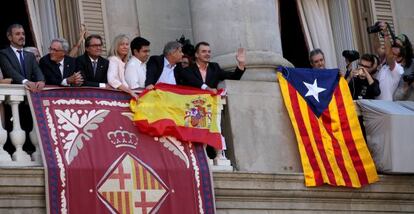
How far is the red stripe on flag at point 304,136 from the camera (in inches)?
757

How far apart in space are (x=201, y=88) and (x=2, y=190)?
337cm

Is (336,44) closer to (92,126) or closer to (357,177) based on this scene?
(357,177)

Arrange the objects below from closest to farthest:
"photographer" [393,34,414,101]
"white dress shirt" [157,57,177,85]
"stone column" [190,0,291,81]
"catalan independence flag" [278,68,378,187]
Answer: "white dress shirt" [157,57,177,85] < "catalan independence flag" [278,68,378,187] < "stone column" [190,0,291,81] < "photographer" [393,34,414,101]

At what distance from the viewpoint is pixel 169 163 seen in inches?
704

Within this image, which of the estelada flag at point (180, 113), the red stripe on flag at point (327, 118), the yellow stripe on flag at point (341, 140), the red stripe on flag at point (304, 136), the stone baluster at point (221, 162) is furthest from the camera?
the red stripe on flag at point (327, 118)

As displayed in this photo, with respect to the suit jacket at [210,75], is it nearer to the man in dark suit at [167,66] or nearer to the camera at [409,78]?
the man in dark suit at [167,66]

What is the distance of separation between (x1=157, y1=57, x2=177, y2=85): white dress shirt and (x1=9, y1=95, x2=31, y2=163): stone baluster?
2.15m

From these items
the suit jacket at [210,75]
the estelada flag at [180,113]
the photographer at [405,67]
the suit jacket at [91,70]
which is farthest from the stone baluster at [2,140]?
the photographer at [405,67]

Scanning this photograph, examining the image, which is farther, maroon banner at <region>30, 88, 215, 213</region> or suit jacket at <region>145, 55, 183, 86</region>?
suit jacket at <region>145, 55, 183, 86</region>

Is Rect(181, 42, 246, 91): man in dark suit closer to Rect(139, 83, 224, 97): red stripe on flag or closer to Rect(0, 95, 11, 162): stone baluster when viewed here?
Rect(139, 83, 224, 97): red stripe on flag

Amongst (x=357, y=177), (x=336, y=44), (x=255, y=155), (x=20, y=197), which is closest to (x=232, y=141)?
(x=255, y=155)

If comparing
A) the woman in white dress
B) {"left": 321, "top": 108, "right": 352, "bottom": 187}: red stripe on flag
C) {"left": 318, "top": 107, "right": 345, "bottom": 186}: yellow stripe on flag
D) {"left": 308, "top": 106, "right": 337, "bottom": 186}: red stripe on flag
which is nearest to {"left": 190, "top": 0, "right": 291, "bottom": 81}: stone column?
{"left": 308, "top": 106, "right": 337, "bottom": 186}: red stripe on flag

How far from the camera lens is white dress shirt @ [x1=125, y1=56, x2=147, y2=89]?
18.6 m

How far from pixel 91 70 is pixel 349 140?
3847 mm
